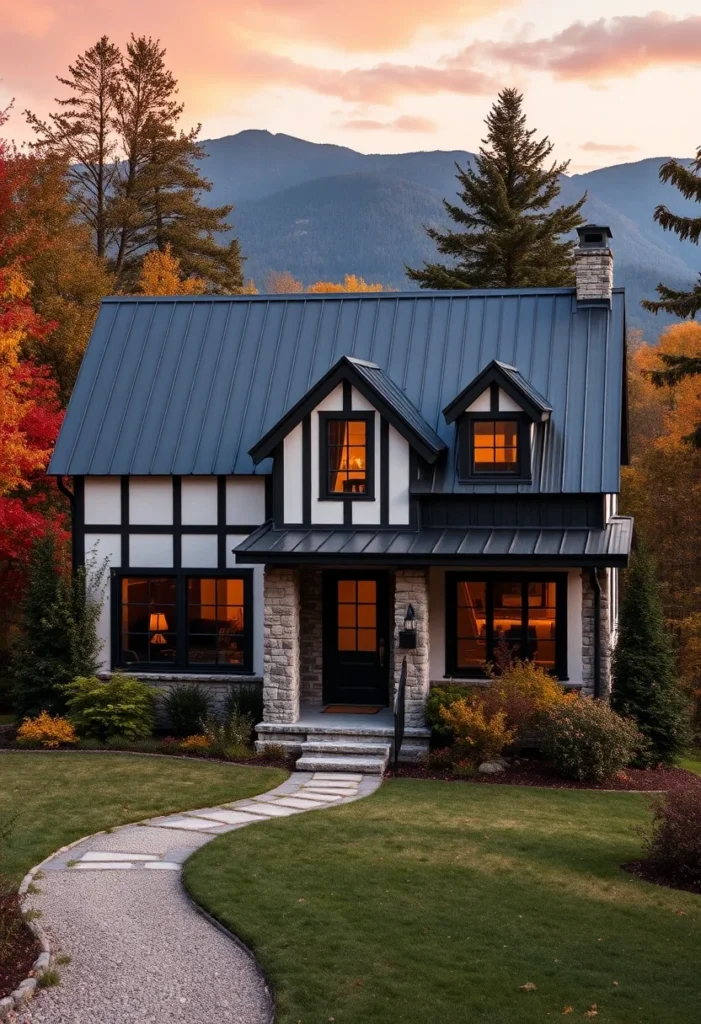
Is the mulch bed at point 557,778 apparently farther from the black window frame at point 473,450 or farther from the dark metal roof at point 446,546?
the black window frame at point 473,450

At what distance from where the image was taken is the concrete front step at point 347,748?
18.6 metres

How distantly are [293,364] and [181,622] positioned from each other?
548cm

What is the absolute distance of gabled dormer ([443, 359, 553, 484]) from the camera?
763 inches

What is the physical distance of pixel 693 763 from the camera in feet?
70.0

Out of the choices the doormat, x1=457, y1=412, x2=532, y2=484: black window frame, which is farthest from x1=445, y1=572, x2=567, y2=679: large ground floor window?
x1=457, y1=412, x2=532, y2=484: black window frame

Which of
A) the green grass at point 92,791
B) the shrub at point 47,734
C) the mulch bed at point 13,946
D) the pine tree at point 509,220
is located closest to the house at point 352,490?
the green grass at point 92,791

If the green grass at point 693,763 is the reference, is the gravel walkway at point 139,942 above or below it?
above

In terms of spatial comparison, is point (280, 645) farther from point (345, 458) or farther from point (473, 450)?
point (473, 450)

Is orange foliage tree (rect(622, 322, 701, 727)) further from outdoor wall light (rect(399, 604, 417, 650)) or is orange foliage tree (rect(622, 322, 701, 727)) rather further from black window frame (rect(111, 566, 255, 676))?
black window frame (rect(111, 566, 255, 676))

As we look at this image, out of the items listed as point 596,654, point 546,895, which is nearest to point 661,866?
point 546,895

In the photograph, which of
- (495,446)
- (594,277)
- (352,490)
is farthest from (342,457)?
(594,277)

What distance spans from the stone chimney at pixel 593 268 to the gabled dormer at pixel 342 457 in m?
4.53

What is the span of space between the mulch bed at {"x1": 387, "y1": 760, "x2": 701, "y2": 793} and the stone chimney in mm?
8926

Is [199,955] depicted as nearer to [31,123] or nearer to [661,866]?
[661,866]
